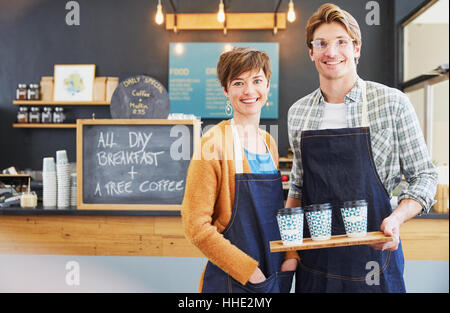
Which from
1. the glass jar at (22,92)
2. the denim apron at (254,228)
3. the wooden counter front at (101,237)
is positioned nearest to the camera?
the denim apron at (254,228)

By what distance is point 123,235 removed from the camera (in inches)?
70.0

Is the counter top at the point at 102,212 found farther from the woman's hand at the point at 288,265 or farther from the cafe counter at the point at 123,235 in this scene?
the woman's hand at the point at 288,265

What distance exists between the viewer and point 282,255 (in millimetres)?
989

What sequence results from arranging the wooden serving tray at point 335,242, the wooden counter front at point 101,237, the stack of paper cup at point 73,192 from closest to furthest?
the wooden serving tray at point 335,242 → the wooden counter front at point 101,237 → the stack of paper cup at point 73,192

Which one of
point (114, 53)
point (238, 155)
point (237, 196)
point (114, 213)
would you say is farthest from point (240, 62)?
point (114, 53)

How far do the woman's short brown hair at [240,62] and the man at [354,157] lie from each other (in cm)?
14

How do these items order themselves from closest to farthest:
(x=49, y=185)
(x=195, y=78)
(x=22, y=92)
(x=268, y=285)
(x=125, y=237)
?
1. (x=268, y=285)
2. (x=125, y=237)
3. (x=49, y=185)
4. (x=22, y=92)
5. (x=195, y=78)

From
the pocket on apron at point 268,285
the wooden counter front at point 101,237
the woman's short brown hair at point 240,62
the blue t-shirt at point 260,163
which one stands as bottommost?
the wooden counter front at point 101,237

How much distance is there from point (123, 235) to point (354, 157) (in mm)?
1213

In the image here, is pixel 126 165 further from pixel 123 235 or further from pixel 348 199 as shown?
pixel 348 199

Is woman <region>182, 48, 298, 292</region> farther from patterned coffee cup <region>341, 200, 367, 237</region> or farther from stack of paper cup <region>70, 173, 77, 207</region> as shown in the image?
stack of paper cup <region>70, 173, 77, 207</region>

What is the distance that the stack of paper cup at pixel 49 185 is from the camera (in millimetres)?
1854

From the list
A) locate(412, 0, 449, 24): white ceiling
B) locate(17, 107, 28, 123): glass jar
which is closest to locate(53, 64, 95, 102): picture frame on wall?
locate(17, 107, 28, 123): glass jar

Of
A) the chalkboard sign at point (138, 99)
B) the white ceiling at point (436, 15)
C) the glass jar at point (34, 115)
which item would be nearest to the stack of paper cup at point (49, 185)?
the chalkboard sign at point (138, 99)
